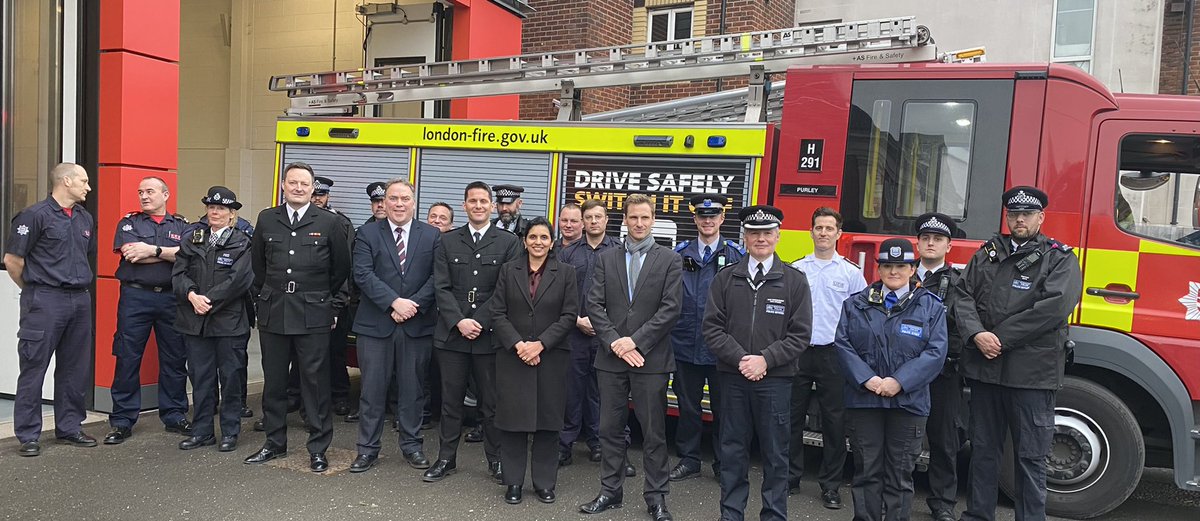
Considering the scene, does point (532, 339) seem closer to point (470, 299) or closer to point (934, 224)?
point (470, 299)

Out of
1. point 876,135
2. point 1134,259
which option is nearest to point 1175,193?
point 1134,259

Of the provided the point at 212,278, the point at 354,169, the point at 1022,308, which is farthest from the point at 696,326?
the point at 354,169

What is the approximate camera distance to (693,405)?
18.6 ft

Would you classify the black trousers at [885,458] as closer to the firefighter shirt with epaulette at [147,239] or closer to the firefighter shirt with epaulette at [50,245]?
the firefighter shirt with epaulette at [147,239]

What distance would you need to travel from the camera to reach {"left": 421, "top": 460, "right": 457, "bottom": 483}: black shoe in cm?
553

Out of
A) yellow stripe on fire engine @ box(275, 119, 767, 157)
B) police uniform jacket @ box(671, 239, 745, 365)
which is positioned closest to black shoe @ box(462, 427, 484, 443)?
police uniform jacket @ box(671, 239, 745, 365)

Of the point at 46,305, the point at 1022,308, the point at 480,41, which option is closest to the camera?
the point at 1022,308

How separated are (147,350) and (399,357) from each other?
101 inches

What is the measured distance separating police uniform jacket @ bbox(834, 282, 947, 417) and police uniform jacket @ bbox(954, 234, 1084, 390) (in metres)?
0.28

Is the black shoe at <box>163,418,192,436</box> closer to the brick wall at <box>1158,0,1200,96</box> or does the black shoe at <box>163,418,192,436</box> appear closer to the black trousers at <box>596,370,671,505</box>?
the black trousers at <box>596,370,671,505</box>

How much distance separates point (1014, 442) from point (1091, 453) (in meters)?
0.68

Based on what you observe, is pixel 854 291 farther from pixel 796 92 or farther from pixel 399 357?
pixel 399 357

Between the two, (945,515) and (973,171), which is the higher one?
(973,171)

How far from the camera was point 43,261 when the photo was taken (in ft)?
19.4
